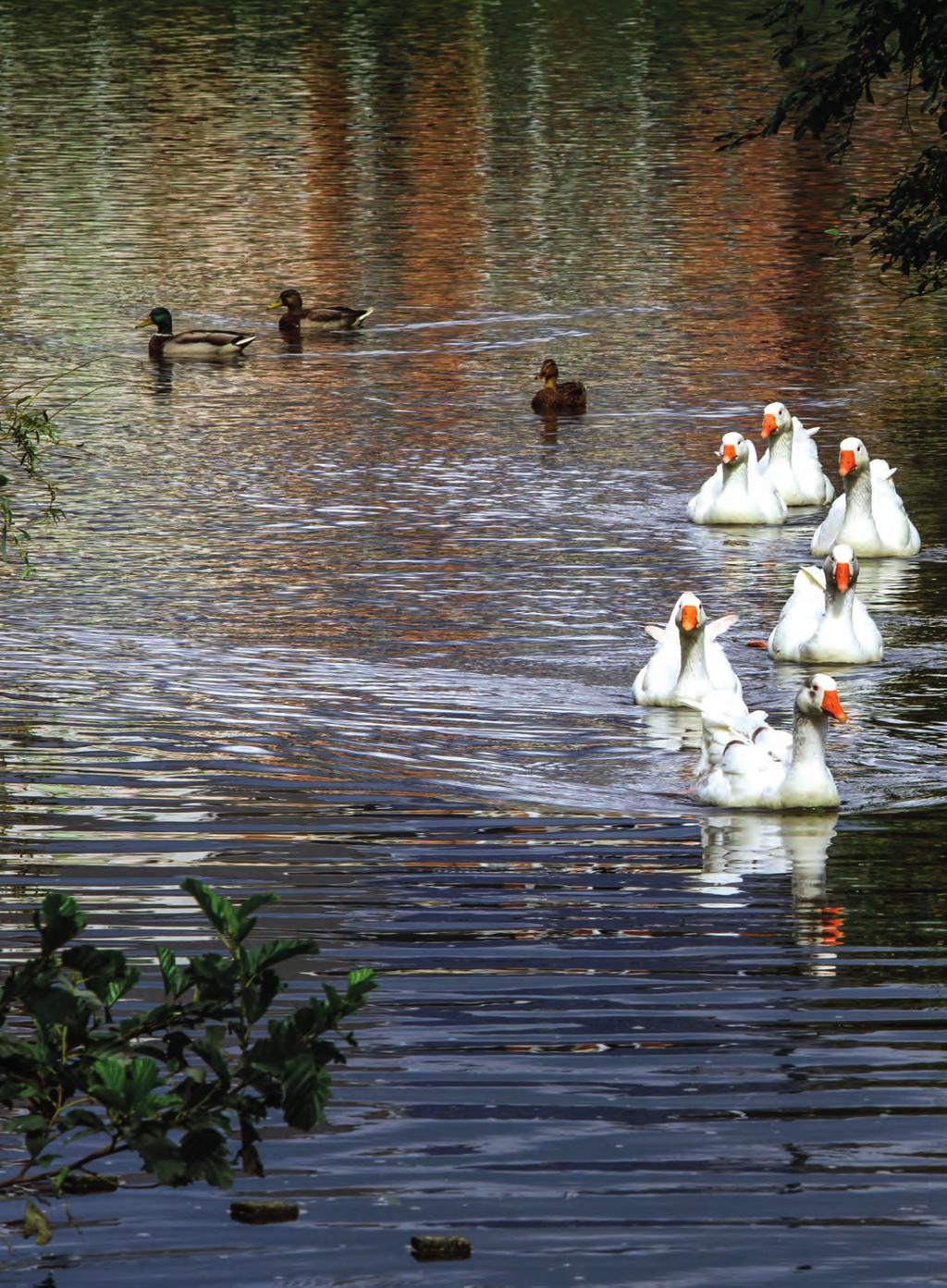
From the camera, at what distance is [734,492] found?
71.8 feet

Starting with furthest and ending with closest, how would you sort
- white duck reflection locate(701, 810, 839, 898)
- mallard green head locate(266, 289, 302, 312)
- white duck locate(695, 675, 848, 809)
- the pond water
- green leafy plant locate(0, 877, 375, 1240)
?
mallard green head locate(266, 289, 302, 312)
white duck locate(695, 675, 848, 809)
white duck reflection locate(701, 810, 839, 898)
the pond water
green leafy plant locate(0, 877, 375, 1240)

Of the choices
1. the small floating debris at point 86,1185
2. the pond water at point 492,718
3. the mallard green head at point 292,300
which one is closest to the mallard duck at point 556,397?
the pond water at point 492,718

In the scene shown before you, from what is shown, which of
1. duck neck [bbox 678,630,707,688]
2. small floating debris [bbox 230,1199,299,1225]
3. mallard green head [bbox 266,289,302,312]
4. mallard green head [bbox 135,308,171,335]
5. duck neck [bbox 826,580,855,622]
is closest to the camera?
small floating debris [bbox 230,1199,299,1225]

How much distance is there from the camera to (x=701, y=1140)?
8086 millimetres

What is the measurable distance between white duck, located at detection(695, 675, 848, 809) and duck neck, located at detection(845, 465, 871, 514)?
7237 mm

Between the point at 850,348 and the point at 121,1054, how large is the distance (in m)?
26.0

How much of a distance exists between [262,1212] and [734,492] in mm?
14977

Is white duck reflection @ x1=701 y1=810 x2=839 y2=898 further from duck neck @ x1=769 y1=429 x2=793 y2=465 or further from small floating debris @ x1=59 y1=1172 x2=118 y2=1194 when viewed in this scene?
duck neck @ x1=769 y1=429 x2=793 y2=465

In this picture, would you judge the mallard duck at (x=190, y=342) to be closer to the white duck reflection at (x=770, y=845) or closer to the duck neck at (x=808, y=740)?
the duck neck at (x=808, y=740)

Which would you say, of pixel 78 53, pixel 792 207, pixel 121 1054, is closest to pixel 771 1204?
pixel 121 1054

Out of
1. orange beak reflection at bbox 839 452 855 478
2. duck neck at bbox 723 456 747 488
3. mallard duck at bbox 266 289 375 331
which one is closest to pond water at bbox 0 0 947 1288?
mallard duck at bbox 266 289 375 331

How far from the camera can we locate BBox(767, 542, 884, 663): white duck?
16766 millimetres

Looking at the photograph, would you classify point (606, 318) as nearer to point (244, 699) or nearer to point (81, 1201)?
point (244, 699)

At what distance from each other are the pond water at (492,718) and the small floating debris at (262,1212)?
62 mm
